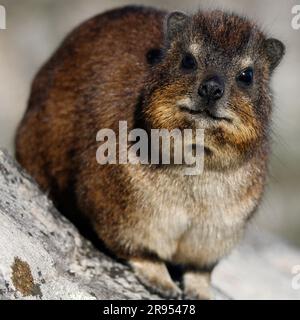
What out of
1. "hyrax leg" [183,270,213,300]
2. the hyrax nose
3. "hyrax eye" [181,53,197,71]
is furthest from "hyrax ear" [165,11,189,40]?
"hyrax leg" [183,270,213,300]

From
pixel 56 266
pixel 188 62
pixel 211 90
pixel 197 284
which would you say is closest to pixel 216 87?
pixel 211 90

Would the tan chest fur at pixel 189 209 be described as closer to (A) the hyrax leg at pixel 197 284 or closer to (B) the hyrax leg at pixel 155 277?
(B) the hyrax leg at pixel 155 277

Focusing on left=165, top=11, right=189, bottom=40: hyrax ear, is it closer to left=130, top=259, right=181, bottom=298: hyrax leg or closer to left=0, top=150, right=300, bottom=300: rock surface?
left=0, top=150, right=300, bottom=300: rock surface

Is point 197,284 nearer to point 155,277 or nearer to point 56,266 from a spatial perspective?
point 155,277

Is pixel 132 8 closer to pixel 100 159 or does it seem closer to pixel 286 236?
pixel 100 159

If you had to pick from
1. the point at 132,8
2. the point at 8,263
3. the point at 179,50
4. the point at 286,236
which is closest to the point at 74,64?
the point at 132,8

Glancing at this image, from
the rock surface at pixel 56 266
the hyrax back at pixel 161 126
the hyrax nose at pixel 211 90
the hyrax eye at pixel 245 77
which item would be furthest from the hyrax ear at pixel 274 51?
the rock surface at pixel 56 266
